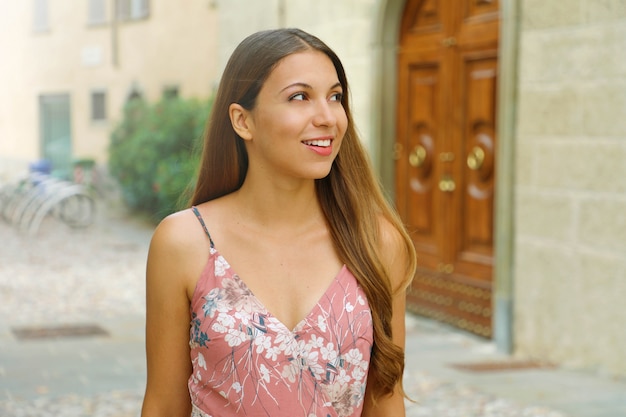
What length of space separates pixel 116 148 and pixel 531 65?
12.8 metres

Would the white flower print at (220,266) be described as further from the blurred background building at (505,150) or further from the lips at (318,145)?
the blurred background building at (505,150)

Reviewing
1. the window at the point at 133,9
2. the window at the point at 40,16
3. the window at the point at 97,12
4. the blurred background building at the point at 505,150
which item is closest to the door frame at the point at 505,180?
the blurred background building at the point at 505,150

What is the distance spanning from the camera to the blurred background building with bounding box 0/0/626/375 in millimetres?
6477

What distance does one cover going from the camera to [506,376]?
663cm

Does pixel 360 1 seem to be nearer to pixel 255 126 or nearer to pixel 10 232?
pixel 255 126

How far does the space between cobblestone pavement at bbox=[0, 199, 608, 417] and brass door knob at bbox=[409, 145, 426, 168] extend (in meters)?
2.31

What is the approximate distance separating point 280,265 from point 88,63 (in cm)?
2428

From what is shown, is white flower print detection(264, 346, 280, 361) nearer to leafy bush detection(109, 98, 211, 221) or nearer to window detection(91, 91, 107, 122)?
leafy bush detection(109, 98, 211, 221)

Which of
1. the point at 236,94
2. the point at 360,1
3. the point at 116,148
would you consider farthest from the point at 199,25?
the point at 236,94

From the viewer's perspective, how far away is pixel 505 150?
287 inches

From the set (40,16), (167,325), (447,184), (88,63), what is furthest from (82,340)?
(40,16)

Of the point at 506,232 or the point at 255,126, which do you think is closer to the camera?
the point at 255,126

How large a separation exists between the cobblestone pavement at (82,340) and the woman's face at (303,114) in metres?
3.09

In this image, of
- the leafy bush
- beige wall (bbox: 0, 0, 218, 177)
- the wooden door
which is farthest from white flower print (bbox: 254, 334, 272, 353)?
beige wall (bbox: 0, 0, 218, 177)
